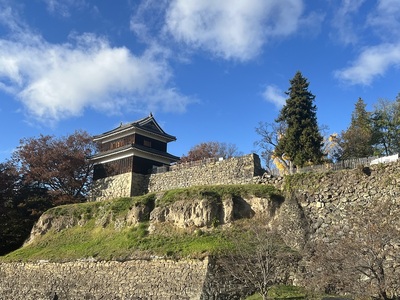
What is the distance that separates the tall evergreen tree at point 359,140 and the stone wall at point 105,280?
19178mm

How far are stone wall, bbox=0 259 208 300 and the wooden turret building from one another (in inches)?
397

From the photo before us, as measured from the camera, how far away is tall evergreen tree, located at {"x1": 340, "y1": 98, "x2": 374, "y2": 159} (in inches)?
1351

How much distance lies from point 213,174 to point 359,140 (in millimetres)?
12866

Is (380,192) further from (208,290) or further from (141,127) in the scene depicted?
(141,127)

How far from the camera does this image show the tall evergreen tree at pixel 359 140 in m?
34.3

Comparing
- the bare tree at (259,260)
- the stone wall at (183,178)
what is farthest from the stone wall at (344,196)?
the stone wall at (183,178)

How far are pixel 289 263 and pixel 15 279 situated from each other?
59.3 feet

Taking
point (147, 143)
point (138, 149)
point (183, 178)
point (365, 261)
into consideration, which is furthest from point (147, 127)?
point (365, 261)

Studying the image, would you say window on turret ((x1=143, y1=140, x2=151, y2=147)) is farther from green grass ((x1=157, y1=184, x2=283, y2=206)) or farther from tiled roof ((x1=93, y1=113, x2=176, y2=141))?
green grass ((x1=157, y1=184, x2=283, y2=206))

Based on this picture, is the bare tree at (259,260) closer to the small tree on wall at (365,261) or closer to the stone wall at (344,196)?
the small tree on wall at (365,261)

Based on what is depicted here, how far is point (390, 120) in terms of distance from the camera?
35.6 meters

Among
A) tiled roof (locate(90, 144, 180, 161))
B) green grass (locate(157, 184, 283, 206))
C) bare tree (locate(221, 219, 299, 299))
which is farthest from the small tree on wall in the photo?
tiled roof (locate(90, 144, 180, 161))

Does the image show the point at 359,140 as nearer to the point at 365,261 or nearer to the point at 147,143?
the point at 147,143

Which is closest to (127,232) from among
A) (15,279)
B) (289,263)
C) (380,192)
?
(15,279)
